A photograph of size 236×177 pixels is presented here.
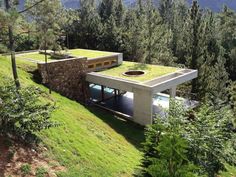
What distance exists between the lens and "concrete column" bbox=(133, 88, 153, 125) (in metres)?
21.1

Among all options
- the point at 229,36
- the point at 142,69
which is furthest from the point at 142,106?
the point at 229,36

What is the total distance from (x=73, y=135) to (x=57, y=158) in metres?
2.88

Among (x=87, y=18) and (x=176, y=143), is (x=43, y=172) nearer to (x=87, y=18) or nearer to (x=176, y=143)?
(x=176, y=143)

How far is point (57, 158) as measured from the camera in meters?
9.98

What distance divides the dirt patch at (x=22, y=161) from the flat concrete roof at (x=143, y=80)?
39.9 ft

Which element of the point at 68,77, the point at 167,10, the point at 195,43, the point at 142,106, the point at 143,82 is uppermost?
the point at 167,10

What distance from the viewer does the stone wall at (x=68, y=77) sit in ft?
71.2

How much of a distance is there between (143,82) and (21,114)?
1349 cm

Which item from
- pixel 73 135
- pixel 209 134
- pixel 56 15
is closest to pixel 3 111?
pixel 73 135

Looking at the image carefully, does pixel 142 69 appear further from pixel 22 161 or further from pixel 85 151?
pixel 22 161

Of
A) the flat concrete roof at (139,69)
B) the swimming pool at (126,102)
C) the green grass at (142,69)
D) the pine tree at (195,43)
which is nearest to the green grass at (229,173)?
the swimming pool at (126,102)

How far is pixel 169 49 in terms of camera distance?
39969 mm

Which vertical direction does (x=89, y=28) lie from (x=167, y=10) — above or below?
below

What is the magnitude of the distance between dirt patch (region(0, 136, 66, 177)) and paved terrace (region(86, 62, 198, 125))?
1217cm
